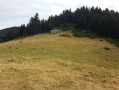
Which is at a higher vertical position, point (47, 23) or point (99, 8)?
point (99, 8)

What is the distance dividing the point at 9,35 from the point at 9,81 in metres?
71.1

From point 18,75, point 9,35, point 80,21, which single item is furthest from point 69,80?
point 9,35

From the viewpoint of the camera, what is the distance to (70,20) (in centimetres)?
9388

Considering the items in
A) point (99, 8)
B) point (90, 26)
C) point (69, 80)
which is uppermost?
point (99, 8)

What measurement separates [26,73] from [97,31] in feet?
169

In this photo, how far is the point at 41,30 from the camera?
7456 cm

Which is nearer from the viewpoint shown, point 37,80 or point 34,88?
point 34,88

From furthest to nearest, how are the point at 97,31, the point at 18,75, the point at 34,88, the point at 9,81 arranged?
the point at 97,31 → the point at 18,75 → the point at 9,81 → the point at 34,88

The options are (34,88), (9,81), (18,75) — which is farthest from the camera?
(18,75)

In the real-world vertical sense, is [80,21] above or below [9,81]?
above

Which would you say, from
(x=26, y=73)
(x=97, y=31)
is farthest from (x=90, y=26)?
(x=26, y=73)

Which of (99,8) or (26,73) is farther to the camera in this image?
(99,8)

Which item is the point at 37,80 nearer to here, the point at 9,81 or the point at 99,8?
the point at 9,81

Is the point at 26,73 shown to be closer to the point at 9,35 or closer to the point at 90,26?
the point at 90,26
